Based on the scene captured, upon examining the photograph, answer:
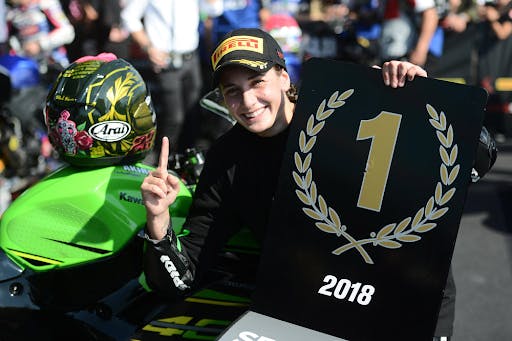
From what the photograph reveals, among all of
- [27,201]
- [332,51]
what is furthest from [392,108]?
[332,51]

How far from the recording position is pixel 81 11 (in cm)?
694

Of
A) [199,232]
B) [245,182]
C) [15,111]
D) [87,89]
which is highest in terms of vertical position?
[87,89]

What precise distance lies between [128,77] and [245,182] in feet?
Answer: 2.04

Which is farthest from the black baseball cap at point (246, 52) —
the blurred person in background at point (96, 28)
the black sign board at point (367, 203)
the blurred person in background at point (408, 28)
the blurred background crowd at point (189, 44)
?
the blurred person in background at point (96, 28)

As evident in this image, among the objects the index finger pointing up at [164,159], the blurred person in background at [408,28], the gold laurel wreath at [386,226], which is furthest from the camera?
the blurred person in background at [408,28]

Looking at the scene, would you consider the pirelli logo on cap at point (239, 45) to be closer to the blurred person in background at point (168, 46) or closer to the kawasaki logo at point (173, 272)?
the kawasaki logo at point (173, 272)

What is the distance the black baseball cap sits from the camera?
2.00 meters

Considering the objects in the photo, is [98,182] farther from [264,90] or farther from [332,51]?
[332,51]

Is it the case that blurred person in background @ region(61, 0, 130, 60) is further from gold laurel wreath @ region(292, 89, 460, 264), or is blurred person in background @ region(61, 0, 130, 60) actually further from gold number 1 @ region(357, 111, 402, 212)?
gold number 1 @ region(357, 111, 402, 212)

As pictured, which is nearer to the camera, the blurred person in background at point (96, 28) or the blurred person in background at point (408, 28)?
the blurred person in background at point (408, 28)

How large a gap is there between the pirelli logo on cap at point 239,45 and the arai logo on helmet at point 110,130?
478 mm

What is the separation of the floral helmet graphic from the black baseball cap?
428mm

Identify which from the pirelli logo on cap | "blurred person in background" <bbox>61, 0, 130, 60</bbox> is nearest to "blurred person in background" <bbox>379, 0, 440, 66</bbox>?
"blurred person in background" <bbox>61, 0, 130, 60</bbox>

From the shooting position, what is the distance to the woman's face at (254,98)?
6.77ft
